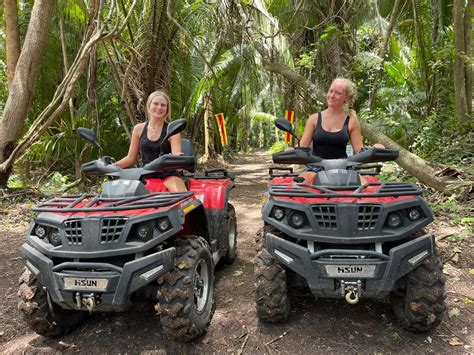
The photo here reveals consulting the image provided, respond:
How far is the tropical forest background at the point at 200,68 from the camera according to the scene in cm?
797

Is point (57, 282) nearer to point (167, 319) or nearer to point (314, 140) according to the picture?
point (167, 319)

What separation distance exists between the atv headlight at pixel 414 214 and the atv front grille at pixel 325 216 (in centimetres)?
55

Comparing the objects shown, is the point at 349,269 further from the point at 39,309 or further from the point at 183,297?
the point at 39,309

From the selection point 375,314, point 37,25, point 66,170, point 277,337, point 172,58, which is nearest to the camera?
point 277,337

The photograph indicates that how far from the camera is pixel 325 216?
270cm

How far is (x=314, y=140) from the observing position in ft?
13.3

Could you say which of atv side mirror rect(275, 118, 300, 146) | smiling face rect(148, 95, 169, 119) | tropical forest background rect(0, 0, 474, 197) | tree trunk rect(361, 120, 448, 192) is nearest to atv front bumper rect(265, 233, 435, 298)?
atv side mirror rect(275, 118, 300, 146)

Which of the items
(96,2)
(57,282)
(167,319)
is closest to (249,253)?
(167,319)

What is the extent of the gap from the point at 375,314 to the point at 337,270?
0.87 m

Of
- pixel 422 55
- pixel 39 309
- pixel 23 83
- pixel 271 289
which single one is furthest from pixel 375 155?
pixel 422 55

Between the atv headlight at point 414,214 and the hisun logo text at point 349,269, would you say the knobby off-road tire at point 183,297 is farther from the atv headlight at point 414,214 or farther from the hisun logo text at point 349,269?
the atv headlight at point 414,214

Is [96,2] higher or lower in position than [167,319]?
higher

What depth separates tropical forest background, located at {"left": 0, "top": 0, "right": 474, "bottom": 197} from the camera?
7.97 metres

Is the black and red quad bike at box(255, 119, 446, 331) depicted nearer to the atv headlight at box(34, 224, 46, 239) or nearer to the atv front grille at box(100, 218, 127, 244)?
the atv front grille at box(100, 218, 127, 244)
